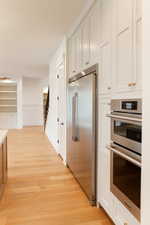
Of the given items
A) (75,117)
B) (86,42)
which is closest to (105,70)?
(86,42)

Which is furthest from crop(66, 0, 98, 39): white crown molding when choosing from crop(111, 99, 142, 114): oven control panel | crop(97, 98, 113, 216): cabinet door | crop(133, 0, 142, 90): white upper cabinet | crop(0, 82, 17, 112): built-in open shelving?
crop(0, 82, 17, 112): built-in open shelving

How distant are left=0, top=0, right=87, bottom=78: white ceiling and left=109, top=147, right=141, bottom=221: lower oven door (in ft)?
6.78

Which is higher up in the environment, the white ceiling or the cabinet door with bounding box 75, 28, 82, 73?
the white ceiling

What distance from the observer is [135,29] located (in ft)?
4.87

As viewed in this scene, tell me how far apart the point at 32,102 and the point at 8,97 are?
128 centimetres

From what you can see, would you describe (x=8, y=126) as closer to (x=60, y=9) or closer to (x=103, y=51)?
(x=60, y=9)

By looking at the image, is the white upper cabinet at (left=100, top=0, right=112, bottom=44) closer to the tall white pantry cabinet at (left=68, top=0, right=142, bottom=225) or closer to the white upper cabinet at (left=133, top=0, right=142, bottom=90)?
the tall white pantry cabinet at (left=68, top=0, right=142, bottom=225)

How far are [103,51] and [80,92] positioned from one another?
2.74 ft

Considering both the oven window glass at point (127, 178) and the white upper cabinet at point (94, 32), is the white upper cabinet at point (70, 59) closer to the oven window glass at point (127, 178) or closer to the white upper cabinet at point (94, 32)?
the white upper cabinet at point (94, 32)

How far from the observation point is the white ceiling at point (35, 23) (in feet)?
8.62

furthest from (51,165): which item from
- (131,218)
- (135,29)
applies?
(135,29)

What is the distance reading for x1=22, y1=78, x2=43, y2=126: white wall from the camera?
10.4 m

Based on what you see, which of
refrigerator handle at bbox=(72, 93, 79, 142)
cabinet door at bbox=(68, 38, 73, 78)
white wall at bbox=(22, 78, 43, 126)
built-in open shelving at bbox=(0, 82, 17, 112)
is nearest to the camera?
refrigerator handle at bbox=(72, 93, 79, 142)

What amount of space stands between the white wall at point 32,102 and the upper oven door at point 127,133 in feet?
29.5
